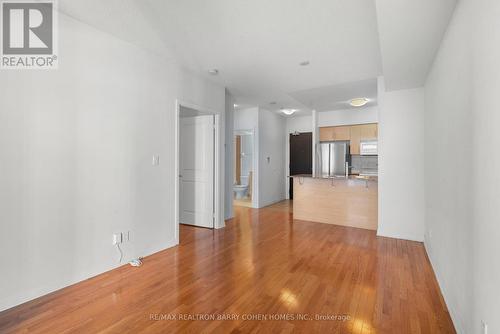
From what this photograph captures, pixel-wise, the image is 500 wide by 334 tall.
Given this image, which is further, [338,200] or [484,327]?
[338,200]

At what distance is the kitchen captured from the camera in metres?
4.25

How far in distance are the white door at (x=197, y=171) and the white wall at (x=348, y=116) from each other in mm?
3668

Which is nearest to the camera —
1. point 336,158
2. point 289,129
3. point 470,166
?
point 470,166

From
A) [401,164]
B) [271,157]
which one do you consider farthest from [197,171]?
[401,164]

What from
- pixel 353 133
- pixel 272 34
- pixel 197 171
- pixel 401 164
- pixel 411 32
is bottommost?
pixel 197 171

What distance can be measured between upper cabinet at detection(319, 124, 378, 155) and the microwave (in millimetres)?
96

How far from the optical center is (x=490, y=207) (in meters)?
1.10

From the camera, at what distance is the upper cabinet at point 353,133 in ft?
19.1

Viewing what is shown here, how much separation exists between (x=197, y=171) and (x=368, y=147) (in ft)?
13.5

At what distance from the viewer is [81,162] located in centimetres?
235

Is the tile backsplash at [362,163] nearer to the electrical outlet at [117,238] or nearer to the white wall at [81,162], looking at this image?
the white wall at [81,162]

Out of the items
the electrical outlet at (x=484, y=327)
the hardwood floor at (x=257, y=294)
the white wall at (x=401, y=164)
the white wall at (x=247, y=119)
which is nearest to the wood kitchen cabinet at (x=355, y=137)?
the white wall at (x=401, y=164)

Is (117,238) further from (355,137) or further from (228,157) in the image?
(355,137)

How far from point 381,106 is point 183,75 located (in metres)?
3.09
